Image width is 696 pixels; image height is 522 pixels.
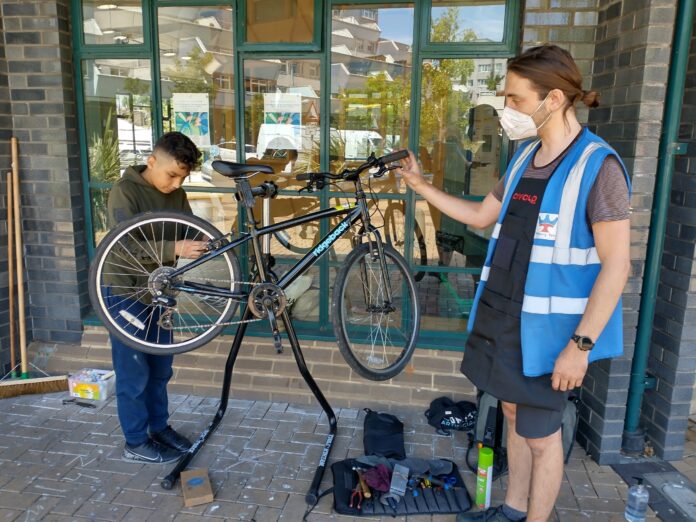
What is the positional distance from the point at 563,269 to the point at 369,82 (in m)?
2.37

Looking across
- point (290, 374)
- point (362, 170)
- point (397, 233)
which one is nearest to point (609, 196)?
point (362, 170)

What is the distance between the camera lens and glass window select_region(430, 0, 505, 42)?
3.72 metres

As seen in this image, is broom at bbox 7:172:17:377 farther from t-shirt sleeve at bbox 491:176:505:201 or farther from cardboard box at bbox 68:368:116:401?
t-shirt sleeve at bbox 491:176:505:201

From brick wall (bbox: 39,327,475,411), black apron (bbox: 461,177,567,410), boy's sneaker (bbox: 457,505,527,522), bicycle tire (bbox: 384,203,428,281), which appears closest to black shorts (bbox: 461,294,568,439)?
black apron (bbox: 461,177,567,410)

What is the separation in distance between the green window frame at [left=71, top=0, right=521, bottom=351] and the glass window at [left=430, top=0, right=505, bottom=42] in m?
0.05

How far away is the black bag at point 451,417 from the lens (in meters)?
3.57

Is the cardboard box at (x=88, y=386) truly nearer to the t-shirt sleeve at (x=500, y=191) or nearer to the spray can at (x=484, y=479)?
the spray can at (x=484, y=479)

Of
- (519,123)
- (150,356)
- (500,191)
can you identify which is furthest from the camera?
(150,356)

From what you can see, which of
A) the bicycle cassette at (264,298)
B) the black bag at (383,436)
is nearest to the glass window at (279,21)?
the bicycle cassette at (264,298)

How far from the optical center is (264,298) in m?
2.89

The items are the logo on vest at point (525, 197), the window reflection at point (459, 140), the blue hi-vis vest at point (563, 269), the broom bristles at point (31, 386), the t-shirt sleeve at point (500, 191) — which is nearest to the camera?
the blue hi-vis vest at point (563, 269)

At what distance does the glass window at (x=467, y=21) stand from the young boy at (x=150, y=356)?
1.91m

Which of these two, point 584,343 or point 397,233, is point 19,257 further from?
point 584,343

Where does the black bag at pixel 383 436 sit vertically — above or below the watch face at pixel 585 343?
below
